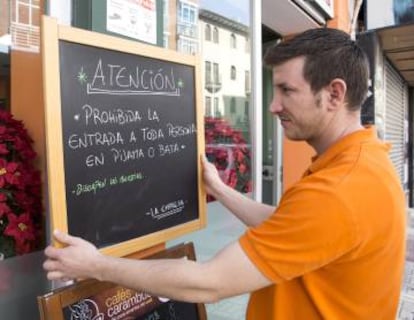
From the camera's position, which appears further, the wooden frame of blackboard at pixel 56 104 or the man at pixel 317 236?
the wooden frame of blackboard at pixel 56 104

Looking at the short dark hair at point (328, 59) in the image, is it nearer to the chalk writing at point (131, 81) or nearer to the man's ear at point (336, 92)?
the man's ear at point (336, 92)

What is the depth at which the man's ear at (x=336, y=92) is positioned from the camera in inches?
58.6

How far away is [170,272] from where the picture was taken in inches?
53.6

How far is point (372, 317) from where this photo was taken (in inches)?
59.2

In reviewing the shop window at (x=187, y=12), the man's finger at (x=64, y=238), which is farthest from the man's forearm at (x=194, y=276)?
the shop window at (x=187, y=12)

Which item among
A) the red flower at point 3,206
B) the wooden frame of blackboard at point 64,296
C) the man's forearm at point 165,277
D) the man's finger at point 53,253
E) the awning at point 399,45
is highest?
the awning at point 399,45

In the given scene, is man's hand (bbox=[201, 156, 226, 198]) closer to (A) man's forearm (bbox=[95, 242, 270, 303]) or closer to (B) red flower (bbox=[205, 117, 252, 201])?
(A) man's forearm (bbox=[95, 242, 270, 303])

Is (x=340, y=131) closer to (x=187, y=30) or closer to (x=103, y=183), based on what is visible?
(x=103, y=183)

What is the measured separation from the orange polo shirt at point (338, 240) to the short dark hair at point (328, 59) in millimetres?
158

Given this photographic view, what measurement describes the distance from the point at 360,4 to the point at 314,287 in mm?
7595

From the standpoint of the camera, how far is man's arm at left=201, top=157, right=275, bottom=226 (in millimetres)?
2049

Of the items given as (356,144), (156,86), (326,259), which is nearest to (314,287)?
(326,259)

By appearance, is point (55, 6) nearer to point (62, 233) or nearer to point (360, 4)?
point (62, 233)

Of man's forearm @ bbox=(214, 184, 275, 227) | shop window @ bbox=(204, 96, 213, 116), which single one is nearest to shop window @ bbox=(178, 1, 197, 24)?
shop window @ bbox=(204, 96, 213, 116)
